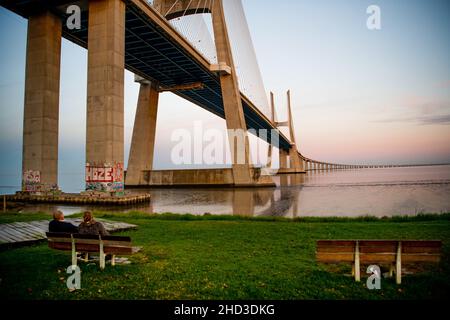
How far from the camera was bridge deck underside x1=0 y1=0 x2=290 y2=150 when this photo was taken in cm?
2222

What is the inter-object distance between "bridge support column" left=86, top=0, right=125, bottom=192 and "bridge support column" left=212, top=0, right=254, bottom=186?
15109 mm

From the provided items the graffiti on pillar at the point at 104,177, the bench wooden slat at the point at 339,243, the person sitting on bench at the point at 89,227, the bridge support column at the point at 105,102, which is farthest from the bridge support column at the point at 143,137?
the bench wooden slat at the point at 339,243

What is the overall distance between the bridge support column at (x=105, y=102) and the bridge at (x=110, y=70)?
0.20 ft

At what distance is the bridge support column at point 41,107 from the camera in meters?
21.3

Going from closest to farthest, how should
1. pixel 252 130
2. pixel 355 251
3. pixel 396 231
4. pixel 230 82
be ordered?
1. pixel 355 251
2. pixel 396 231
3. pixel 230 82
4. pixel 252 130

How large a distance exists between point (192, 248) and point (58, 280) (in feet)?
7.92

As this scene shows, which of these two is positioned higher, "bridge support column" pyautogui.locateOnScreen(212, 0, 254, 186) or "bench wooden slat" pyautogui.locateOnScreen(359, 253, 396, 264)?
"bridge support column" pyautogui.locateOnScreen(212, 0, 254, 186)

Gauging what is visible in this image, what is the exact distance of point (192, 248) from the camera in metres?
5.98

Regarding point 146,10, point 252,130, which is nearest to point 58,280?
point 146,10

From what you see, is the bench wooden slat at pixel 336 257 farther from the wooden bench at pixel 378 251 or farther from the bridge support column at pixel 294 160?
the bridge support column at pixel 294 160

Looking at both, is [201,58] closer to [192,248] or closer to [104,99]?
[104,99]

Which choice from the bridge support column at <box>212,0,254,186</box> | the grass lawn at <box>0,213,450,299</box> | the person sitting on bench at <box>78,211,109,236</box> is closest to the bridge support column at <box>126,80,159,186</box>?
the bridge support column at <box>212,0,254,186</box>
